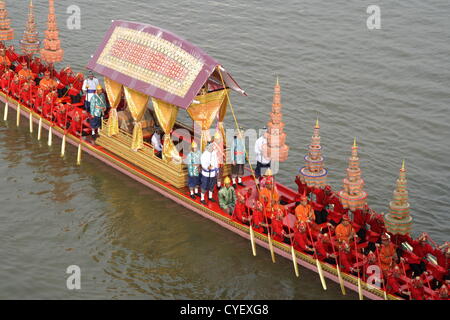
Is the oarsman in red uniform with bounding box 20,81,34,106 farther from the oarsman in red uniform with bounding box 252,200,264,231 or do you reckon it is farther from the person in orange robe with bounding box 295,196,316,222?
the person in orange robe with bounding box 295,196,316,222

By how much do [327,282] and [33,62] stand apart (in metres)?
17.6

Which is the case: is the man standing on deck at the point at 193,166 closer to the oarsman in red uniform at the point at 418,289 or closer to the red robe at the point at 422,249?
the red robe at the point at 422,249

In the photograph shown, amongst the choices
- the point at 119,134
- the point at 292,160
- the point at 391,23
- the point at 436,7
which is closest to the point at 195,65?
the point at 119,134

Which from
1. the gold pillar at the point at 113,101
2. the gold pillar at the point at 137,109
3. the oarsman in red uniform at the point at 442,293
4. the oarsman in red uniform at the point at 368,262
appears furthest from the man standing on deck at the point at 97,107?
the oarsman in red uniform at the point at 442,293

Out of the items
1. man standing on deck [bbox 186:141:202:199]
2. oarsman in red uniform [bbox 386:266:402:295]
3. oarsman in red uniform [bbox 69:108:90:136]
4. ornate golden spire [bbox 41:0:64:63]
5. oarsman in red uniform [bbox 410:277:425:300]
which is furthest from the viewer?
ornate golden spire [bbox 41:0:64:63]

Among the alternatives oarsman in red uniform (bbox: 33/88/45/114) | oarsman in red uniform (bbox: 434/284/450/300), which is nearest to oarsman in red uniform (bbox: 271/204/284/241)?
oarsman in red uniform (bbox: 434/284/450/300)

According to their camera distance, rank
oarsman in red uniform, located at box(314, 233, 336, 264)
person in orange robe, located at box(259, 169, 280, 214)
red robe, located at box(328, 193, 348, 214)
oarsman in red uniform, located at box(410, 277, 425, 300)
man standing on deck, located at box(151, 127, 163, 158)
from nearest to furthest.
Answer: oarsman in red uniform, located at box(410, 277, 425, 300)
oarsman in red uniform, located at box(314, 233, 336, 264)
red robe, located at box(328, 193, 348, 214)
person in orange robe, located at box(259, 169, 280, 214)
man standing on deck, located at box(151, 127, 163, 158)

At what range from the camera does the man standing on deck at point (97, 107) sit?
29500 millimetres

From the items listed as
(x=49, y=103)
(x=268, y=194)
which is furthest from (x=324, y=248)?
(x=49, y=103)

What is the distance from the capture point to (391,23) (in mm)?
42594

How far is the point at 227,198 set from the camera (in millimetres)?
25281

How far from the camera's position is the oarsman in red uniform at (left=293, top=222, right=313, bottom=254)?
23094 mm

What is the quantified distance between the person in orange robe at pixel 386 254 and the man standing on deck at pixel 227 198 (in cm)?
527

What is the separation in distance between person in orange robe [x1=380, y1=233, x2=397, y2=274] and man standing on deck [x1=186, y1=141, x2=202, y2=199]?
661 centimetres
